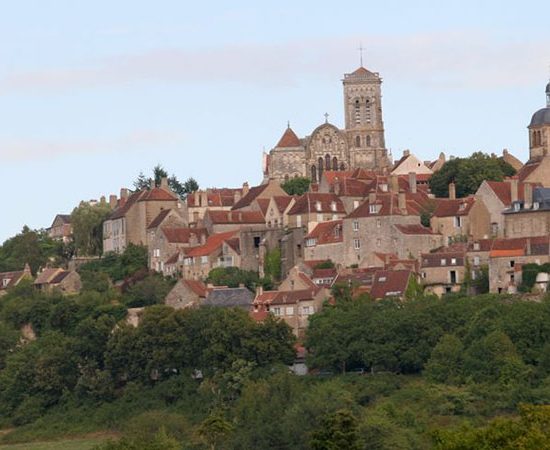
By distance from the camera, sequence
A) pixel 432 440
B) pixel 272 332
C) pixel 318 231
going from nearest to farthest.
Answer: pixel 432 440
pixel 272 332
pixel 318 231

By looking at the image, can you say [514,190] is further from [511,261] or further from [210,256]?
[210,256]

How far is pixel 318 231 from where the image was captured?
107375 millimetres

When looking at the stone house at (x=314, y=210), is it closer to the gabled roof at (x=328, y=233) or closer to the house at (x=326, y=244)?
the gabled roof at (x=328, y=233)

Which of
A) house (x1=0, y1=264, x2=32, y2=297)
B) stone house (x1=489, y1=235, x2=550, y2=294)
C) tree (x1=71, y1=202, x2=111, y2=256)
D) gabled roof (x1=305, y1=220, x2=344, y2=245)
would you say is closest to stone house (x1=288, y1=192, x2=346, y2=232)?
gabled roof (x1=305, y1=220, x2=344, y2=245)

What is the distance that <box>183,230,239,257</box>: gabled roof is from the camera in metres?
110

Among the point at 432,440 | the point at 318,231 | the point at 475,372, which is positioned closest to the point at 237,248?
the point at 318,231

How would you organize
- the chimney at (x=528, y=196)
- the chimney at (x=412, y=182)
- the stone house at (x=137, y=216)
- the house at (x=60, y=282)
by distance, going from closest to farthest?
1. the chimney at (x=528, y=196)
2. the chimney at (x=412, y=182)
3. the house at (x=60, y=282)
4. the stone house at (x=137, y=216)

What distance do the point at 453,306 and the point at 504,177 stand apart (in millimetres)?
16372

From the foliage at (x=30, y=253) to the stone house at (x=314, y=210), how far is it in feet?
57.5

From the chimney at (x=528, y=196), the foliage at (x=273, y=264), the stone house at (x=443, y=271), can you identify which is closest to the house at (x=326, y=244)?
the foliage at (x=273, y=264)

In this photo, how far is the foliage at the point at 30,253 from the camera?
124 m

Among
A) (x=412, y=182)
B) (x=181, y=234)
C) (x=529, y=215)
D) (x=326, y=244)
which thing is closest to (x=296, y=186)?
(x=181, y=234)

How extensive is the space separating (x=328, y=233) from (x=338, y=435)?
24.2m

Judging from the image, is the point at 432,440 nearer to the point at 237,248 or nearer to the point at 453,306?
the point at 453,306
